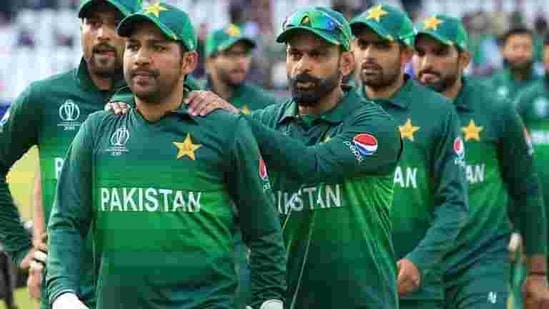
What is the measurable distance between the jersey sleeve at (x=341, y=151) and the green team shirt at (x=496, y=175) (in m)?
1.92

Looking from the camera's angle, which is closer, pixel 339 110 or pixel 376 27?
pixel 339 110

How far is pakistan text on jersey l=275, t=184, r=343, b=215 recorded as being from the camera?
6.90 m

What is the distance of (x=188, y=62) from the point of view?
6254 millimetres

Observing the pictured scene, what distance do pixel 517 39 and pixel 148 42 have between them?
8.76 metres

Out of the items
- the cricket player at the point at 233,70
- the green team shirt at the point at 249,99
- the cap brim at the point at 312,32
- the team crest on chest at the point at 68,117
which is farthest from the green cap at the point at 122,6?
the green team shirt at the point at 249,99

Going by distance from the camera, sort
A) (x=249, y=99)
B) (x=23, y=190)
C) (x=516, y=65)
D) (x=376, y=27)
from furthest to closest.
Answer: (x=23, y=190) → (x=516, y=65) → (x=249, y=99) → (x=376, y=27)

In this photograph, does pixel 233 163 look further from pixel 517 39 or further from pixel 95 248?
pixel 517 39

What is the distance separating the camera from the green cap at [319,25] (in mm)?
6879

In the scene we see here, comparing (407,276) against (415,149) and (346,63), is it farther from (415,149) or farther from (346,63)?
(346,63)

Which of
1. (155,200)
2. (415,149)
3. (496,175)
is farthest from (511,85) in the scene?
(155,200)

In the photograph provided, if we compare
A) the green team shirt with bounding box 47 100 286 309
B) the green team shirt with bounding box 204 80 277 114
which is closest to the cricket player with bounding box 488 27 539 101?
the green team shirt with bounding box 204 80 277 114

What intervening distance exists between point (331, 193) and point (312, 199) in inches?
3.4

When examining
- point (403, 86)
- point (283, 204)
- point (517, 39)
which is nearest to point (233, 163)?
point (283, 204)

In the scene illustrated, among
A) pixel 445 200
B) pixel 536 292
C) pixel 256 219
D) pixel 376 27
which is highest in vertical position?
pixel 376 27
